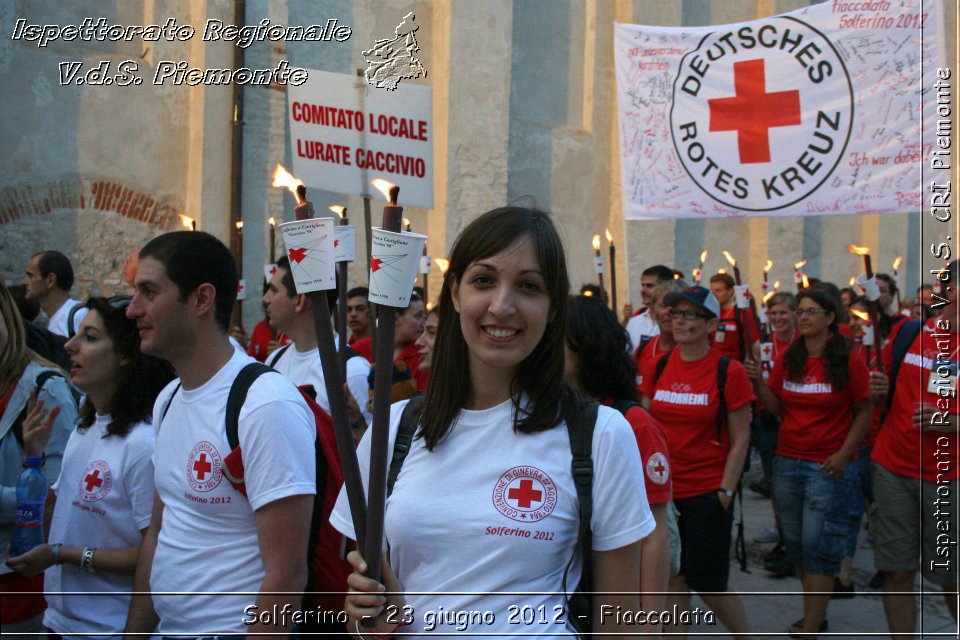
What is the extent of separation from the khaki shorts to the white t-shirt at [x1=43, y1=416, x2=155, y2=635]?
4020mm

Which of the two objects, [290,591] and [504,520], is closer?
[504,520]

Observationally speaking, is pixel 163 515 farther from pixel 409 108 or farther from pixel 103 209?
pixel 103 209

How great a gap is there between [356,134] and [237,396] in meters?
3.41

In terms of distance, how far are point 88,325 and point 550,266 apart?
6.59 feet

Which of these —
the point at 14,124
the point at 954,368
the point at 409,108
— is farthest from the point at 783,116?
the point at 14,124

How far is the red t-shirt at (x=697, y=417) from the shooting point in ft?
17.1

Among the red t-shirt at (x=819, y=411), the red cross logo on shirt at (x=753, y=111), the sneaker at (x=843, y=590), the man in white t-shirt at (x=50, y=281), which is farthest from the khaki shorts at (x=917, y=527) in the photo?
the man in white t-shirt at (x=50, y=281)

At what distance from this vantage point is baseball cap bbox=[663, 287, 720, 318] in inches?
209

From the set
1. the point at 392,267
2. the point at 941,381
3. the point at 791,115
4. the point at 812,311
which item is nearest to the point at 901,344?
the point at 941,381

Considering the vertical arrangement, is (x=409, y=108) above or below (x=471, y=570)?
above

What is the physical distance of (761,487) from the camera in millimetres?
9812

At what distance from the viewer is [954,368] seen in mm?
5051

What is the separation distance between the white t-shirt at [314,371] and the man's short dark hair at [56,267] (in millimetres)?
2903

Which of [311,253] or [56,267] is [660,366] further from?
[56,267]
